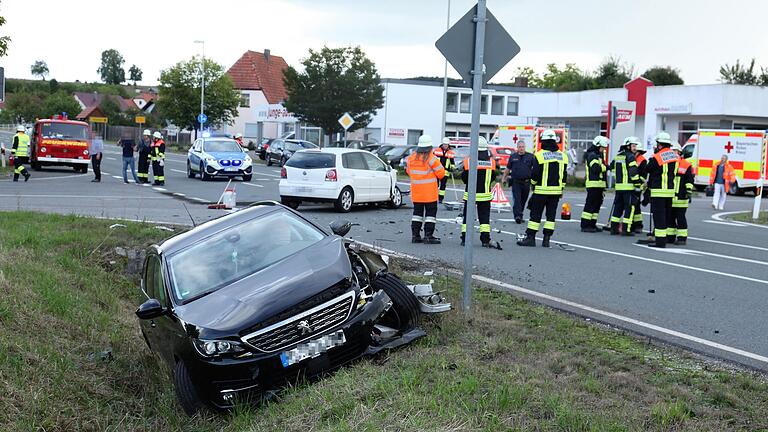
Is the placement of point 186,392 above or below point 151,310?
below

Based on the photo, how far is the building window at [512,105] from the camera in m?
65.2

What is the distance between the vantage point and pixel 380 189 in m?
20.5

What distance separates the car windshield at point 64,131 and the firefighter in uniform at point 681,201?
2416 centimetres

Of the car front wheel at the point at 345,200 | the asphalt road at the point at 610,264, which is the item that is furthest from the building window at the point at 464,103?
the car front wheel at the point at 345,200

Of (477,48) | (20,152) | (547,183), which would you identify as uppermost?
(477,48)

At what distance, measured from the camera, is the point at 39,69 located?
18712cm

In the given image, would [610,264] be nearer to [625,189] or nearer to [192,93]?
[625,189]

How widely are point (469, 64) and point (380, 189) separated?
12.8 metres

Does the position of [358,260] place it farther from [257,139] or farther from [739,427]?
[257,139]

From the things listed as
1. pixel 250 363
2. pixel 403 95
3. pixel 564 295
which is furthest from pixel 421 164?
pixel 403 95

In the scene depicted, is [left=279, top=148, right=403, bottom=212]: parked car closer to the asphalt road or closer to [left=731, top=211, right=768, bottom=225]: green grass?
the asphalt road

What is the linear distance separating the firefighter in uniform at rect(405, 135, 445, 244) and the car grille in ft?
25.3

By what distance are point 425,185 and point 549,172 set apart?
2066mm

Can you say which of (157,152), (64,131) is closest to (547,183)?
(157,152)
